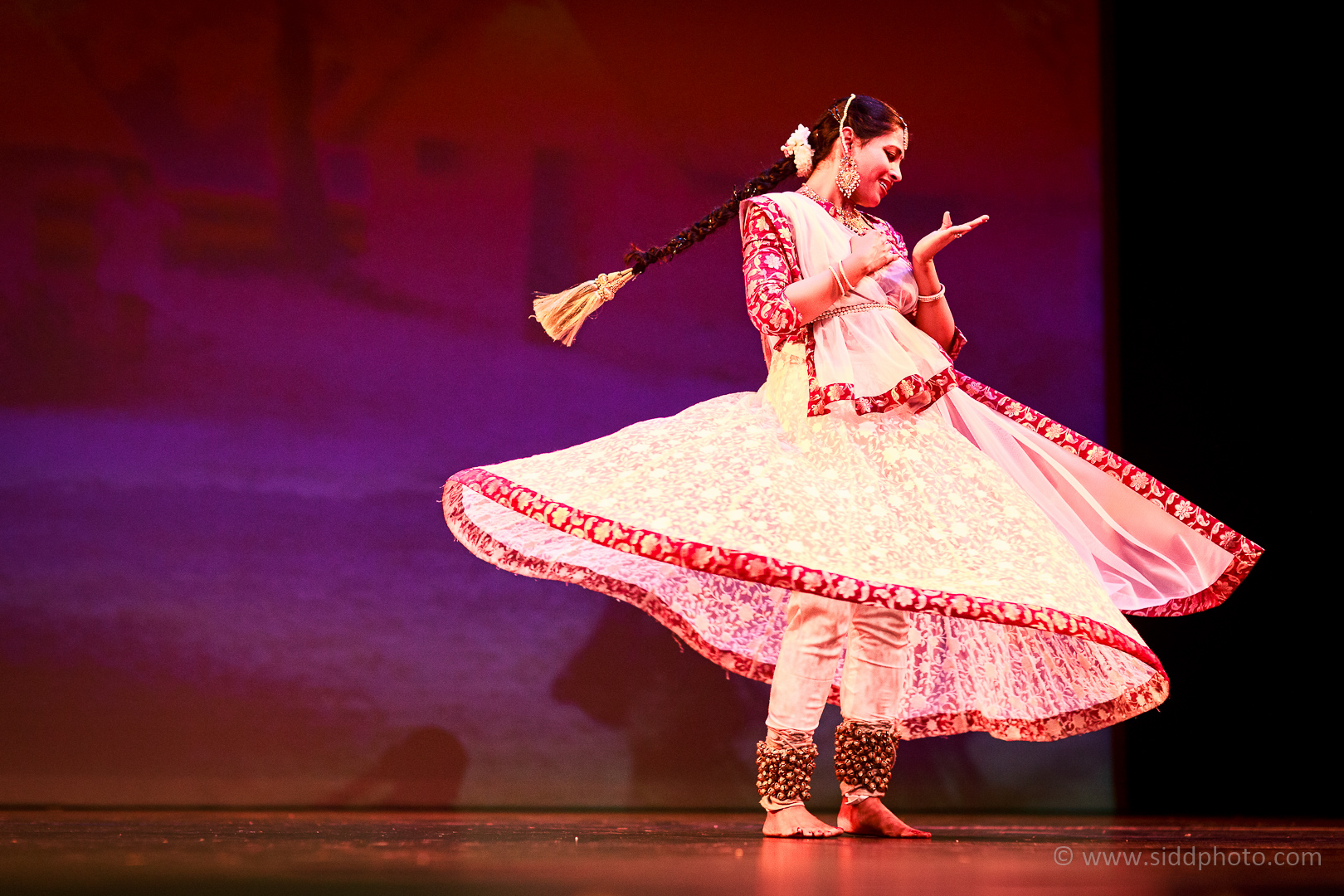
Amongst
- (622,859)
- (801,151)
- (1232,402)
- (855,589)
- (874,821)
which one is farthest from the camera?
(1232,402)

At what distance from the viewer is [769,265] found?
227 cm

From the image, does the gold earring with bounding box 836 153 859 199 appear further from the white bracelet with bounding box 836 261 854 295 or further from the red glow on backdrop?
the red glow on backdrop

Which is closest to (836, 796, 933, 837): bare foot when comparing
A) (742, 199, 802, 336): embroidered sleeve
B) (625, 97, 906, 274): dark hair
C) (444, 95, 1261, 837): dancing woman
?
(444, 95, 1261, 837): dancing woman

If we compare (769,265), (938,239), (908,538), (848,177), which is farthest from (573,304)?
(908,538)

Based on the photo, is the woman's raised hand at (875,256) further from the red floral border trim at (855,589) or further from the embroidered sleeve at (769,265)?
the red floral border trim at (855,589)

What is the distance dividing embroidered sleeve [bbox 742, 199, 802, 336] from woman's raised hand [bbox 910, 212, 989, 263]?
0.22m

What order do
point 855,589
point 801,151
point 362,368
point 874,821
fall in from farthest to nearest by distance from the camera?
point 362,368, point 801,151, point 874,821, point 855,589

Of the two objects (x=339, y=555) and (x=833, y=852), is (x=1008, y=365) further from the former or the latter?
(x=833, y=852)

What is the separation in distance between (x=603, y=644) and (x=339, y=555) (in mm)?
719

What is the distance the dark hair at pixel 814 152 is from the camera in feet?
7.84

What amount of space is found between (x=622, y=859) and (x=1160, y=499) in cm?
122

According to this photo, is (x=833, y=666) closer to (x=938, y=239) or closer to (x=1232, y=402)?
(x=938, y=239)

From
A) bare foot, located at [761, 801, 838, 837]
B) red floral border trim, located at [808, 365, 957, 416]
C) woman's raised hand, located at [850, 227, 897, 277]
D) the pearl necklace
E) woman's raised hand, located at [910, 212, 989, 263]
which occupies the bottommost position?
bare foot, located at [761, 801, 838, 837]

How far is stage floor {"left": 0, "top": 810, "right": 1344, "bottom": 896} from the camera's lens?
135 cm
